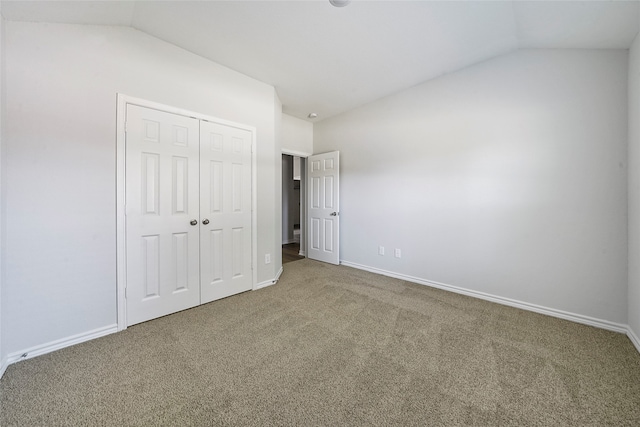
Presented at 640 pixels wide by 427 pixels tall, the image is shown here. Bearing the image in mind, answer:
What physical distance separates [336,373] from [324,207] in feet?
9.79

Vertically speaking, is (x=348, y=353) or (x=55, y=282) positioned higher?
(x=55, y=282)

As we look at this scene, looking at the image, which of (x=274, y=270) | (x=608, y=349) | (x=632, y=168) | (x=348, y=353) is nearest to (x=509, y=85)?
(x=632, y=168)

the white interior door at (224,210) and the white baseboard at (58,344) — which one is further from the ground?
the white interior door at (224,210)

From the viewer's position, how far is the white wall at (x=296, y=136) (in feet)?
13.4

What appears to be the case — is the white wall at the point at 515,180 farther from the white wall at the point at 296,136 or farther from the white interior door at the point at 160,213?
the white interior door at the point at 160,213

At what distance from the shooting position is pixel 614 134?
203 centimetres

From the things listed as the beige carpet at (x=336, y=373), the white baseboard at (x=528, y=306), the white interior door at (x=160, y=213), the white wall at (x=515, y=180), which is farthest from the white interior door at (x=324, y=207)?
the white interior door at (x=160, y=213)

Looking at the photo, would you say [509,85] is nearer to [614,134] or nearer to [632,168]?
[614,134]

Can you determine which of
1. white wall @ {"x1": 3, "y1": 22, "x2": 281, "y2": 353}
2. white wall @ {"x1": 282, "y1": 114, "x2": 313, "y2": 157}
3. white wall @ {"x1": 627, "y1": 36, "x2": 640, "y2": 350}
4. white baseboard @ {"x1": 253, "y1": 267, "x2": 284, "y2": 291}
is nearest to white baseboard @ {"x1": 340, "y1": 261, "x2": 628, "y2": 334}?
white wall @ {"x1": 627, "y1": 36, "x2": 640, "y2": 350}

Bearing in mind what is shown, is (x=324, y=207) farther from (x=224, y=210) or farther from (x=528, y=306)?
(x=528, y=306)

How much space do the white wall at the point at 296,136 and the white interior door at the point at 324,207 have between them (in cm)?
24

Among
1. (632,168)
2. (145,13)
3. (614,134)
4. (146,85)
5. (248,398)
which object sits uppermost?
(145,13)

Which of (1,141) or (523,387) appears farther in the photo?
(1,141)

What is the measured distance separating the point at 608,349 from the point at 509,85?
2.48 m
